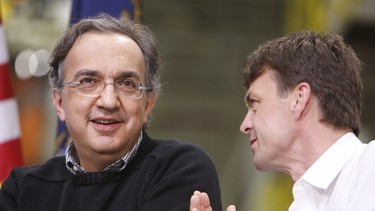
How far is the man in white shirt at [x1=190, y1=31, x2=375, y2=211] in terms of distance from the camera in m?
2.59

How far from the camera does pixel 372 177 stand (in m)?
2.45

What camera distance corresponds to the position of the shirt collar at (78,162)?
2.79 metres

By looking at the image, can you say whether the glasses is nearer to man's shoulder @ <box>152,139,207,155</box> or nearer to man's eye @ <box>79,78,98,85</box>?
man's eye @ <box>79,78,98,85</box>

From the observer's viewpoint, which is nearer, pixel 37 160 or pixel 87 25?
pixel 87 25

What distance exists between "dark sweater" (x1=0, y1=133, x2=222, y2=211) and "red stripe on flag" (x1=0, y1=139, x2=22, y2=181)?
0.52 meters

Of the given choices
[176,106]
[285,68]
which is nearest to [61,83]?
[285,68]

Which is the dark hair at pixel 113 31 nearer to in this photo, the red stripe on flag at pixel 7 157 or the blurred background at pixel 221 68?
the red stripe on flag at pixel 7 157

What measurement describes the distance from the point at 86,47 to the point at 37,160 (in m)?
6.36

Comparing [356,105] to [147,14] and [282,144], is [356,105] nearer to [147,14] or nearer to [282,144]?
[282,144]

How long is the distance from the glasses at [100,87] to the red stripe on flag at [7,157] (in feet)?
2.55

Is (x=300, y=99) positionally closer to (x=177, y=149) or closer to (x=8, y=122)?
(x=177, y=149)

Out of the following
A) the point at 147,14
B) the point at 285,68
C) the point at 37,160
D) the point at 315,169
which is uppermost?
the point at 285,68

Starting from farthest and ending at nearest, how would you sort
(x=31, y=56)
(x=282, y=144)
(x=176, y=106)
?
(x=31, y=56) → (x=176, y=106) → (x=282, y=144)

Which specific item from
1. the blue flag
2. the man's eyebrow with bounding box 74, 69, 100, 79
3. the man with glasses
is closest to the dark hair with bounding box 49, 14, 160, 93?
the man with glasses
